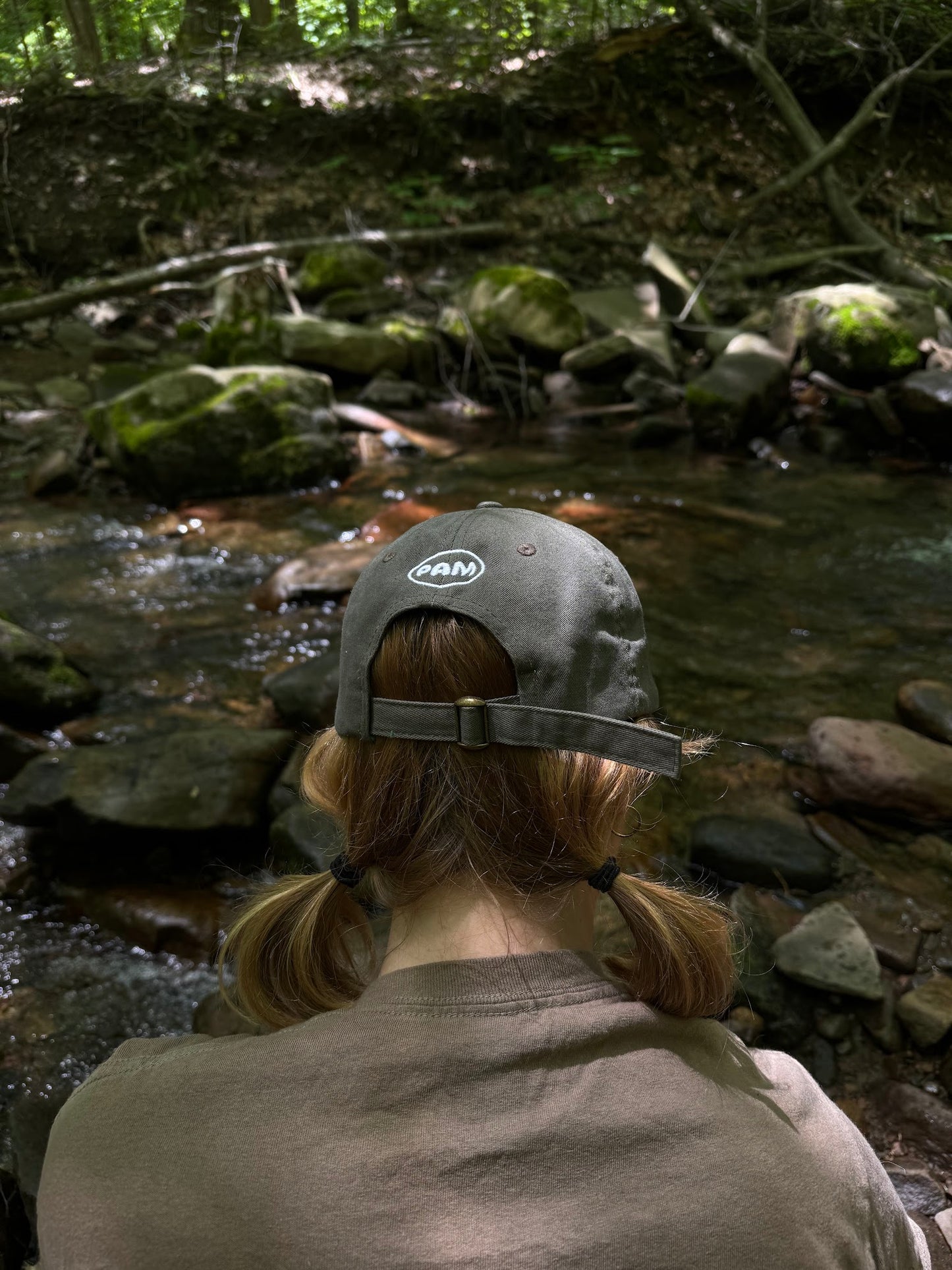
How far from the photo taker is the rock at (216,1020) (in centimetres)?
236

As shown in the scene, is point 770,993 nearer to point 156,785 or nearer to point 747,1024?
point 747,1024

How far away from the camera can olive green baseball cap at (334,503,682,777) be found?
1.11 m

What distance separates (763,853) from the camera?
10.3 ft

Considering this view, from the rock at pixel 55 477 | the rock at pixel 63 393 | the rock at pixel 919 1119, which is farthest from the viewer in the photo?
the rock at pixel 63 393

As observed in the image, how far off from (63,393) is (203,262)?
7.70 feet

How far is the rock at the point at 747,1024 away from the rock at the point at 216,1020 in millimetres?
1318

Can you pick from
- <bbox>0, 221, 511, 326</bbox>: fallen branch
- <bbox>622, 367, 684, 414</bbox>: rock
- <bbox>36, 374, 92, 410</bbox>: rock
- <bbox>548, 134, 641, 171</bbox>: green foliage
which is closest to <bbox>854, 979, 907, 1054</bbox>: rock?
<bbox>622, 367, 684, 414</bbox>: rock

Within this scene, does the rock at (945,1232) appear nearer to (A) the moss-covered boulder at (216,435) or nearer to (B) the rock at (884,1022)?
(B) the rock at (884,1022)

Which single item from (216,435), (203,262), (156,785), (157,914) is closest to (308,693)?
(156,785)

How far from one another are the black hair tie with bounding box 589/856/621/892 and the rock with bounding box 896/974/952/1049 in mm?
1857

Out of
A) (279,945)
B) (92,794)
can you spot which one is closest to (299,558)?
(92,794)

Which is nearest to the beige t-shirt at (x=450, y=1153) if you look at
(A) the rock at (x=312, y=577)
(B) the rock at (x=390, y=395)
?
Result: (A) the rock at (x=312, y=577)

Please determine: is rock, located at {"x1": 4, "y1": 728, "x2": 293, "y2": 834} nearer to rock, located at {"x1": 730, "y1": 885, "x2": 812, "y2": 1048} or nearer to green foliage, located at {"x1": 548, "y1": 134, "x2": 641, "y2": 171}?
rock, located at {"x1": 730, "y1": 885, "x2": 812, "y2": 1048}

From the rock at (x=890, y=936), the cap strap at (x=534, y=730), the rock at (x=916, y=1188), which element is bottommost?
the rock at (x=890, y=936)
